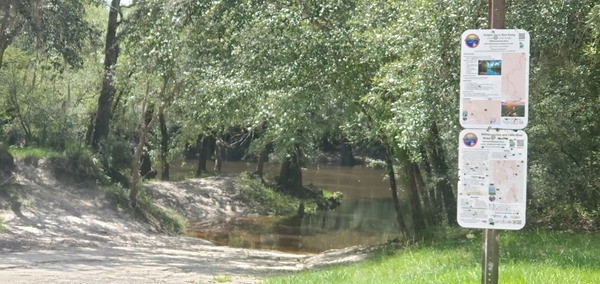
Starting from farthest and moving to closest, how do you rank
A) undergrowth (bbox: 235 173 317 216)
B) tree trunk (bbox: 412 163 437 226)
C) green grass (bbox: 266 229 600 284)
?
undergrowth (bbox: 235 173 317 216) < tree trunk (bbox: 412 163 437 226) < green grass (bbox: 266 229 600 284)

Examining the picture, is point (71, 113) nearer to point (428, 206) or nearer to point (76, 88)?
point (76, 88)

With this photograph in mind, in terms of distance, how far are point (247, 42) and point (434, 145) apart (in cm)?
509

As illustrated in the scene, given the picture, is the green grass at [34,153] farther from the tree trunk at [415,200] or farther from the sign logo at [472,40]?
the sign logo at [472,40]

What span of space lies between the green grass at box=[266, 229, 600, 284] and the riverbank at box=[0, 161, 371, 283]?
2.35 meters

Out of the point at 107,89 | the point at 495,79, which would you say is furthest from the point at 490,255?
the point at 107,89

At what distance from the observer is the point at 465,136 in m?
5.61

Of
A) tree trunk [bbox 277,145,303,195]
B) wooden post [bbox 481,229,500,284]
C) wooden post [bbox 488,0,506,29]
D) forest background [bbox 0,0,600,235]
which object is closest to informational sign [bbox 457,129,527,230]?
wooden post [bbox 481,229,500,284]

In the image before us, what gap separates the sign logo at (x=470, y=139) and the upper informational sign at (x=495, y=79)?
7 cm

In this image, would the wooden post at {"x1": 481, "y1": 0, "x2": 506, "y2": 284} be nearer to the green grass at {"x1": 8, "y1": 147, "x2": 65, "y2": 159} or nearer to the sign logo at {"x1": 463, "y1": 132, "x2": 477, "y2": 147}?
the sign logo at {"x1": 463, "y1": 132, "x2": 477, "y2": 147}

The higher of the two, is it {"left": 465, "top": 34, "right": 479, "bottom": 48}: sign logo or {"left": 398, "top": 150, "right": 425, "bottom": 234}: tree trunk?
{"left": 465, "top": 34, "right": 479, "bottom": 48}: sign logo

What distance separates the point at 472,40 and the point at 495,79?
1.12 feet

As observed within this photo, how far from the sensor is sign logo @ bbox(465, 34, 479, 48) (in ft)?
18.6

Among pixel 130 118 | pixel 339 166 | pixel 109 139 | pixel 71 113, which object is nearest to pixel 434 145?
pixel 109 139

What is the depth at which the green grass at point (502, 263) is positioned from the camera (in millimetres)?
8477
